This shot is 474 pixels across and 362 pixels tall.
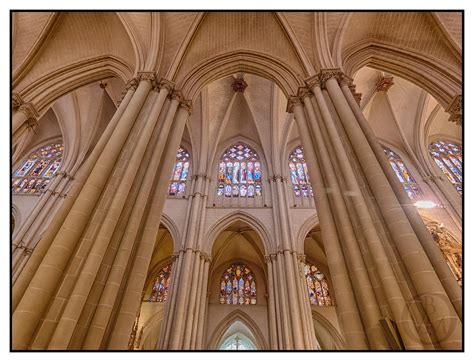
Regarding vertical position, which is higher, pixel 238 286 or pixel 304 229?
pixel 304 229

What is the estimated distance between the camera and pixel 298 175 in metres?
15.9

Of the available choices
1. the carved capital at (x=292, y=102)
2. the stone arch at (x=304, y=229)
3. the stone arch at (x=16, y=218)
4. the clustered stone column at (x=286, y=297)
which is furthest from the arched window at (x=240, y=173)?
the stone arch at (x=16, y=218)

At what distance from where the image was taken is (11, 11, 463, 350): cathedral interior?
159 inches

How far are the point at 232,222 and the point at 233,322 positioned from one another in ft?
17.5

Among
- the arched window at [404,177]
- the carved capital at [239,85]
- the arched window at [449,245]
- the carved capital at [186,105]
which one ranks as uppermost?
Result: the carved capital at [239,85]

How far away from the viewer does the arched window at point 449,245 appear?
514 inches

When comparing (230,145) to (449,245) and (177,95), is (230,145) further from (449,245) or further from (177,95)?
(449,245)

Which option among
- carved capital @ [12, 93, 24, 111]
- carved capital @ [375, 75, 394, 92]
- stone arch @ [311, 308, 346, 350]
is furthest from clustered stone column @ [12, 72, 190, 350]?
carved capital @ [375, 75, 394, 92]

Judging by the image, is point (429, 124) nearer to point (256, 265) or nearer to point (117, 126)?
point (256, 265)

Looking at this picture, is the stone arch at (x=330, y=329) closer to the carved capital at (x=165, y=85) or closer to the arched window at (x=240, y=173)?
the arched window at (x=240, y=173)

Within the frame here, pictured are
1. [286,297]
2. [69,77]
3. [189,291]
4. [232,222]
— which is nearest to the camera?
[69,77]

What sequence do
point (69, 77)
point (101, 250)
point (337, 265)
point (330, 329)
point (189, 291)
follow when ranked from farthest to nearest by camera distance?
1. point (330, 329)
2. point (189, 291)
3. point (69, 77)
4. point (337, 265)
5. point (101, 250)

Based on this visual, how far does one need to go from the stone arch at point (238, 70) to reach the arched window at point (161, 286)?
38.7 ft

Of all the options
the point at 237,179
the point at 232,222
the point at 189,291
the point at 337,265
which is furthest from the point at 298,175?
the point at 337,265
